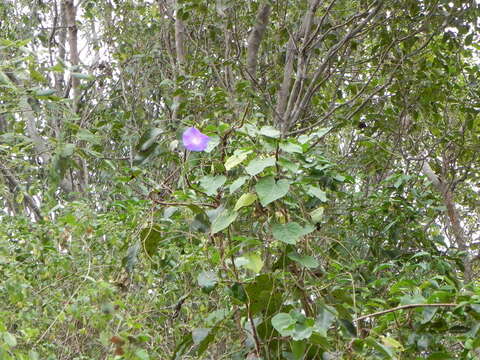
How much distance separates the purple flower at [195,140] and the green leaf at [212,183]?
70 millimetres

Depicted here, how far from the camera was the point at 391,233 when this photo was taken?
2.81 m

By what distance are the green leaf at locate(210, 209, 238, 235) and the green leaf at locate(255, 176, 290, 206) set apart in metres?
0.12

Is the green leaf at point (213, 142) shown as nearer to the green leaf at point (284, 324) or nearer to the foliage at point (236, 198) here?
the foliage at point (236, 198)

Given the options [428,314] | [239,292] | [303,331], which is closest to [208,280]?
[239,292]

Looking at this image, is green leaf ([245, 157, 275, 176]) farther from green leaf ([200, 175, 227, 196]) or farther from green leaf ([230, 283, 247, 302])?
green leaf ([230, 283, 247, 302])

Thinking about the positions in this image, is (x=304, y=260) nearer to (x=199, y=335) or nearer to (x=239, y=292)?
(x=239, y=292)

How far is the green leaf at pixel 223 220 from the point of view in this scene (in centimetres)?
139

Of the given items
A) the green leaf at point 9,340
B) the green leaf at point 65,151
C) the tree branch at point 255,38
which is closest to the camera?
the green leaf at point 9,340

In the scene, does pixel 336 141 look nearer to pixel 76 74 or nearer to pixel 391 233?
pixel 391 233

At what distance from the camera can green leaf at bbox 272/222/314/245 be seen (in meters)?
1.34

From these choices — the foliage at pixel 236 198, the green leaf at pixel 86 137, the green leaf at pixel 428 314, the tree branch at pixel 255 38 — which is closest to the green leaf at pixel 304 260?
the foliage at pixel 236 198

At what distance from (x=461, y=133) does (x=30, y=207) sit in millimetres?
2831

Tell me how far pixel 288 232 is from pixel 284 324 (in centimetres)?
19

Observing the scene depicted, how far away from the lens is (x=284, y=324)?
133cm
